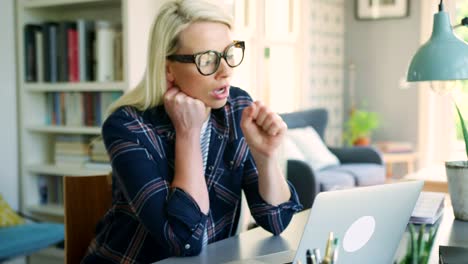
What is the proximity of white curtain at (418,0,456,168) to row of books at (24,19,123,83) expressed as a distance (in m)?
3.61

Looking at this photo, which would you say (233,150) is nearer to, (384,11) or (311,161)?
(311,161)

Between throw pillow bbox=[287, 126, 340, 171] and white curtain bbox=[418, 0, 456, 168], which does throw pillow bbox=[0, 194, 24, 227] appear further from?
white curtain bbox=[418, 0, 456, 168]

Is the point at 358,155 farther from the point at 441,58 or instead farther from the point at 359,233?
the point at 359,233

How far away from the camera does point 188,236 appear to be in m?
1.33

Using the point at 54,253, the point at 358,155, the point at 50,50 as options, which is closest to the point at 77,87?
the point at 50,50

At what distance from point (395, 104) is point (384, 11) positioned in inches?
36.2

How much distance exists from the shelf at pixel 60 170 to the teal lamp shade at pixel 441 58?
6.29ft

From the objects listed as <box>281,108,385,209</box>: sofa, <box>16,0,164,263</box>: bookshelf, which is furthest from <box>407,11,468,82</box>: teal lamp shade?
<box>281,108,385,209</box>: sofa

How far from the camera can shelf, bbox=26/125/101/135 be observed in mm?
3244

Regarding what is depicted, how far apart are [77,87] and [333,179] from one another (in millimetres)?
1997

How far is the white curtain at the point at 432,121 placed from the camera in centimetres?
586

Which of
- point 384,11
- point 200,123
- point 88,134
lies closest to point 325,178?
point 88,134

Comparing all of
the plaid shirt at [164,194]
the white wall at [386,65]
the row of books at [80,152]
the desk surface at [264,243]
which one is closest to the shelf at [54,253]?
the row of books at [80,152]

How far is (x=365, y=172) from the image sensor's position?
4750 millimetres
